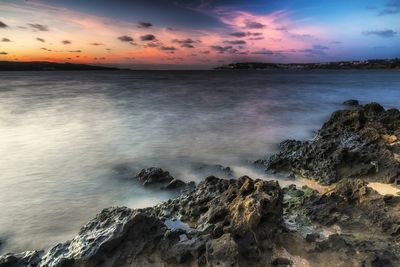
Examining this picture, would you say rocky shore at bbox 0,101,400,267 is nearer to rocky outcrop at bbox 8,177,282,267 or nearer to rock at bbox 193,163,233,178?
rocky outcrop at bbox 8,177,282,267

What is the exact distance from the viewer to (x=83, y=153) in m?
13.2

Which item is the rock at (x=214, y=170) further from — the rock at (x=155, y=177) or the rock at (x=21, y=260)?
the rock at (x=21, y=260)

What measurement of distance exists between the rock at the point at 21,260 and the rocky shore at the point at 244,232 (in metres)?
0.02

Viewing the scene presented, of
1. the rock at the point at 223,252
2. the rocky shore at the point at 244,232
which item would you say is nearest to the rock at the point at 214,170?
the rocky shore at the point at 244,232

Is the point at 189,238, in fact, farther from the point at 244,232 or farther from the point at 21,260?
the point at 21,260

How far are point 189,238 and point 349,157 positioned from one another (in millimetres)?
5496

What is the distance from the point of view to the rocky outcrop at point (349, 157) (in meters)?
8.40

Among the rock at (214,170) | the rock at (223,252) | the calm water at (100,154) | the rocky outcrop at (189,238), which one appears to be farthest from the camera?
the rock at (214,170)

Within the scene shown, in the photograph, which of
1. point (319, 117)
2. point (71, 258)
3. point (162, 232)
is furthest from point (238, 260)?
point (319, 117)

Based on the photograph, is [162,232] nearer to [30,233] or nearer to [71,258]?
[71,258]

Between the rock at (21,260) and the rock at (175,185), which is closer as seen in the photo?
the rock at (21,260)

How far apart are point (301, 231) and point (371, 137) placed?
19.2 ft

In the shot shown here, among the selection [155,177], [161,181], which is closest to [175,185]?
[161,181]

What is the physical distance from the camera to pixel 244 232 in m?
4.95
